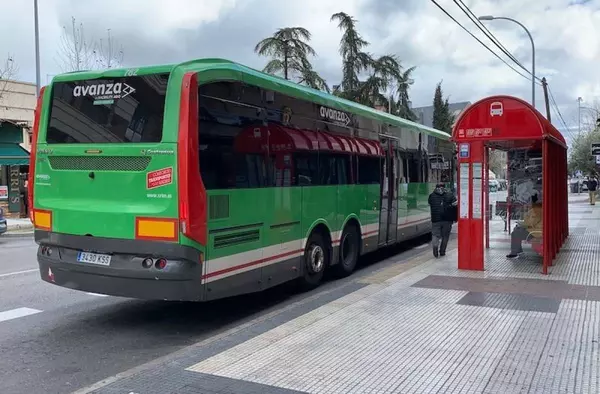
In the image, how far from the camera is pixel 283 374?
15.7 ft

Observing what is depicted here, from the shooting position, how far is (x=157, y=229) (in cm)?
603

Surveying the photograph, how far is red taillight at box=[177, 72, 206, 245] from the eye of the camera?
232 inches

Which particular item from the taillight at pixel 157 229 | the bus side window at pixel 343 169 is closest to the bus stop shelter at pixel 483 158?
the bus side window at pixel 343 169

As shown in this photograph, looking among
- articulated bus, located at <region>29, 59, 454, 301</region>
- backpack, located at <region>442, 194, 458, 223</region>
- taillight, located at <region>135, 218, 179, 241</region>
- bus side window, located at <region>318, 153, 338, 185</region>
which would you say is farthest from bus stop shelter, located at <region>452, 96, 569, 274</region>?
taillight, located at <region>135, 218, 179, 241</region>

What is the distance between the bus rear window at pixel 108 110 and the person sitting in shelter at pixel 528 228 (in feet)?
25.7

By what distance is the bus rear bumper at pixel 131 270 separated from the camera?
598 cm

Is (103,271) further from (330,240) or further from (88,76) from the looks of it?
(330,240)

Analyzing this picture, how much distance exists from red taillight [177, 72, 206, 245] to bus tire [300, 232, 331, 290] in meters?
2.75

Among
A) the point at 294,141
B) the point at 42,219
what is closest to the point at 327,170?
the point at 294,141

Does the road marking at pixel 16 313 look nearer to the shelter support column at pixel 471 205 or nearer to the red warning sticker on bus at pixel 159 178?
the red warning sticker on bus at pixel 159 178

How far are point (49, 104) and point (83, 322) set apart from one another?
276 centimetres

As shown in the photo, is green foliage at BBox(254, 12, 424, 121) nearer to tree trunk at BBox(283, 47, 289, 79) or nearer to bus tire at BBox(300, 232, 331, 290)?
tree trunk at BBox(283, 47, 289, 79)

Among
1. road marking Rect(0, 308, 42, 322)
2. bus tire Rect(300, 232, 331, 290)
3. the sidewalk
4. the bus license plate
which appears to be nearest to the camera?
the sidewalk

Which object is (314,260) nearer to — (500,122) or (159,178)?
(159,178)
